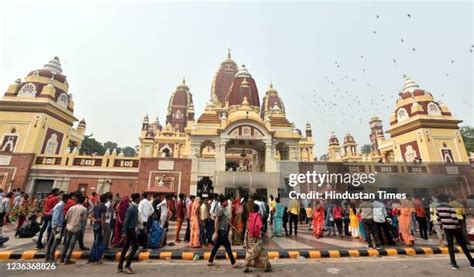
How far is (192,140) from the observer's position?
2047cm

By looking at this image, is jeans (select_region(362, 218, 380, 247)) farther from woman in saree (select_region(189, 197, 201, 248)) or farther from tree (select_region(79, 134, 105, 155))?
tree (select_region(79, 134, 105, 155))

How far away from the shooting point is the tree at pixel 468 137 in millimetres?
34294

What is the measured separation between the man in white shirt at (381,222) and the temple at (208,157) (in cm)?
757

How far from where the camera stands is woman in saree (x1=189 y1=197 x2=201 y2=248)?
24.1 ft

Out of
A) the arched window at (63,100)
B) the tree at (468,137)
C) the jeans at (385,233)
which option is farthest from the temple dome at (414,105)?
the arched window at (63,100)

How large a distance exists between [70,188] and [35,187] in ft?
9.02

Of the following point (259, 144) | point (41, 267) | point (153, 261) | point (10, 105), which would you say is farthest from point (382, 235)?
point (10, 105)

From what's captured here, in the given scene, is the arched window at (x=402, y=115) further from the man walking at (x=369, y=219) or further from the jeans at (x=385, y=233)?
the man walking at (x=369, y=219)

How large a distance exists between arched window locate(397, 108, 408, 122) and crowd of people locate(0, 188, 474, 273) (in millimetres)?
15948

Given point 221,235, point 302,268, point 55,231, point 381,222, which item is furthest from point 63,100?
point 381,222

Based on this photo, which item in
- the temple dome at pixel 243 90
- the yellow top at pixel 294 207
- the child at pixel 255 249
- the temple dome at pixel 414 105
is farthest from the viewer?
the temple dome at pixel 243 90

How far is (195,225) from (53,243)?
139 inches

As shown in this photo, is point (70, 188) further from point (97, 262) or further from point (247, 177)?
point (97, 262)

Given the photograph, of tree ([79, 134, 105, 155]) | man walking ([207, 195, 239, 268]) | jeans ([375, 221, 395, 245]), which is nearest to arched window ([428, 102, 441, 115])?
jeans ([375, 221, 395, 245])
